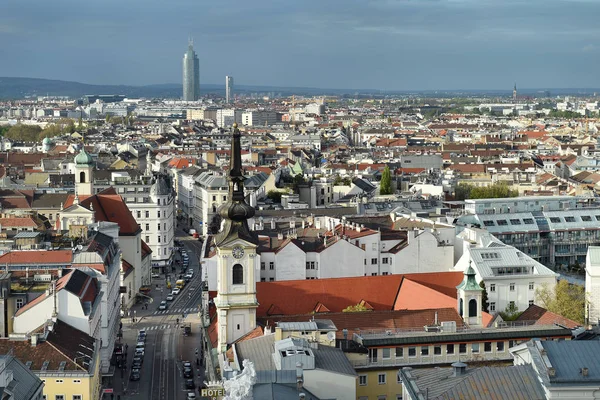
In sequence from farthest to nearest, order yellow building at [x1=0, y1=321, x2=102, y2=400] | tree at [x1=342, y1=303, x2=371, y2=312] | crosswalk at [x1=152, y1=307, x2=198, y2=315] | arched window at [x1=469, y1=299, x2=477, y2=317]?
crosswalk at [x1=152, y1=307, x2=198, y2=315] → tree at [x1=342, y1=303, x2=371, y2=312] → arched window at [x1=469, y1=299, x2=477, y2=317] → yellow building at [x1=0, y1=321, x2=102, y2=400]

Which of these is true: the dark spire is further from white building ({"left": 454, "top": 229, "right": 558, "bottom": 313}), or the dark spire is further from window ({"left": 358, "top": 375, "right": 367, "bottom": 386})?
white building ({"left": 454, "top": 229, "right": 558, "bottom": 313})

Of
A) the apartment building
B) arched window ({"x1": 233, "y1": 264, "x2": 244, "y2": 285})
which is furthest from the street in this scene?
the apartment building

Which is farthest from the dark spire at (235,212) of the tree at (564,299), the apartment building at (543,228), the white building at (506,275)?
the apartment building at (543,228)

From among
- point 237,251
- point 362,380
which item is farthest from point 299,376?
point 237,251

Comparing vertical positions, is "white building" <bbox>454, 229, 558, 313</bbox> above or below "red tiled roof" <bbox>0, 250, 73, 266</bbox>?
below

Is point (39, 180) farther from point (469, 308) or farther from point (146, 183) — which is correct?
point (469, 308)

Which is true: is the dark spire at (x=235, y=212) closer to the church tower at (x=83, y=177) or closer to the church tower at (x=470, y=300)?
the church tower at (x=470, y=300)

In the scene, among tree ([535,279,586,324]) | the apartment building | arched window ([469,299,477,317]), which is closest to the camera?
arched window ([469,299,477,317])
